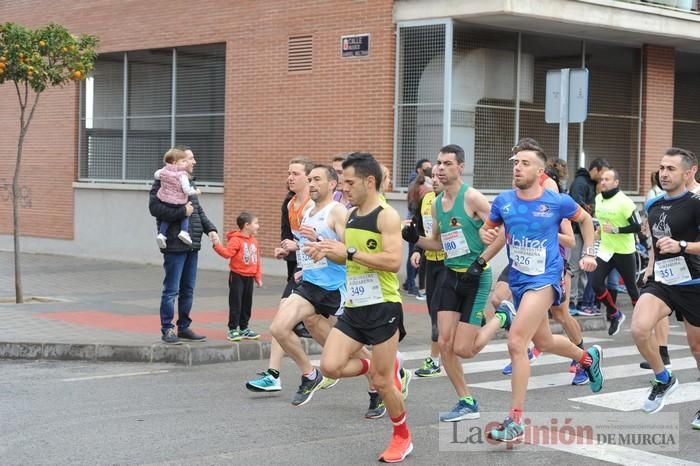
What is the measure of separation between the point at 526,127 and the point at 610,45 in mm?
2755

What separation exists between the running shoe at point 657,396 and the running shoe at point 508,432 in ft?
5.38

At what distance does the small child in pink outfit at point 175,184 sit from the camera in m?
11.2

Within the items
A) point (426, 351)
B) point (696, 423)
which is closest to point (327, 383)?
point (696, 423)

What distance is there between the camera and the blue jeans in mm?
11398

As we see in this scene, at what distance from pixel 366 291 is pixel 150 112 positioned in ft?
53.7

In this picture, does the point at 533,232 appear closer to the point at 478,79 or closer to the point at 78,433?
the point at 78,433

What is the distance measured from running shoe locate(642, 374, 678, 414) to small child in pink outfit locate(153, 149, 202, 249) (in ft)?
16.4

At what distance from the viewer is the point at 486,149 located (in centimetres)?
1867

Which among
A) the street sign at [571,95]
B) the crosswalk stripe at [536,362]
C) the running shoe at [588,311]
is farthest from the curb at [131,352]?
the street sign at [571,95]

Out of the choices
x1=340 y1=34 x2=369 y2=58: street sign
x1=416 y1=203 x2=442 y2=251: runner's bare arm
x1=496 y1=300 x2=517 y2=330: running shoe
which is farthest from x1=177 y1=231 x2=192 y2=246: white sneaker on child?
x1=340 y1=34 x2=369 y2=58: street sign

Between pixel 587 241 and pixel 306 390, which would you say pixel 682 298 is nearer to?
pixel 587 241

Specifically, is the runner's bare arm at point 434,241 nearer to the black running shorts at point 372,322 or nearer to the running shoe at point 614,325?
the black running shorts at point 372,322

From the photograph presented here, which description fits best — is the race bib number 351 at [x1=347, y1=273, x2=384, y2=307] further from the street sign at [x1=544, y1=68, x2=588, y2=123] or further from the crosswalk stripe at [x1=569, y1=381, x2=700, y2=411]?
the street sign at [x1=544, y1=68, x2=588, y2=123]

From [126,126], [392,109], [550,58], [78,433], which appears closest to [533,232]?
[78,433]
